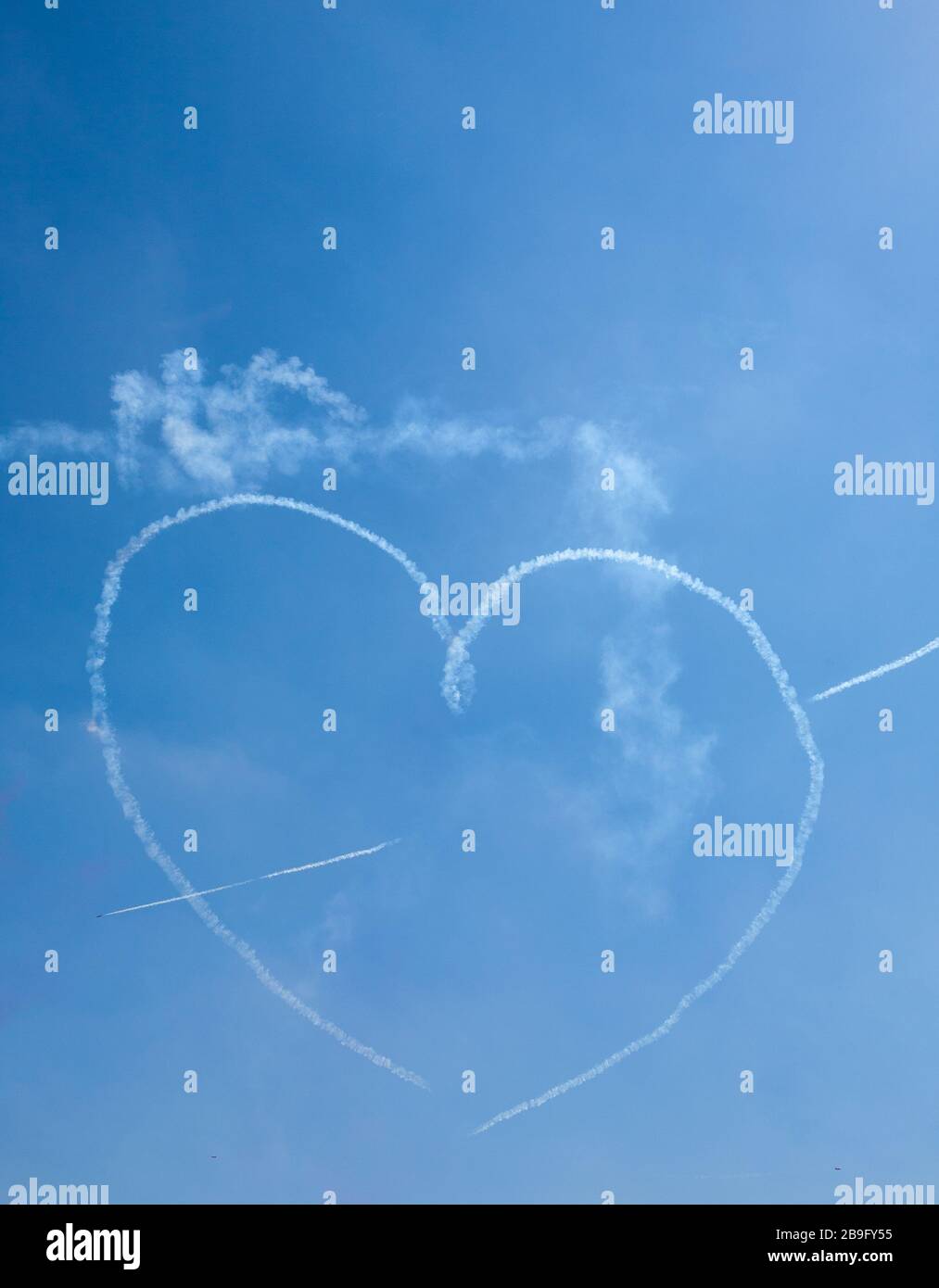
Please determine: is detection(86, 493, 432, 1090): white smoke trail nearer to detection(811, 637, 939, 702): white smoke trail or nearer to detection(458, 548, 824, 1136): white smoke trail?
detection(458, 548, 824, 1136): white smoke trail

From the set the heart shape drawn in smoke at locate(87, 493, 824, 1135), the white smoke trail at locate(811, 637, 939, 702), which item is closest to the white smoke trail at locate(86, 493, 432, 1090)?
Answer: the heart shape drawn in smoke at locate(87, 493, 824, 1135)

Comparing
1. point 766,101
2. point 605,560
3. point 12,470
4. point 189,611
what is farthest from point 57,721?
point 766,101

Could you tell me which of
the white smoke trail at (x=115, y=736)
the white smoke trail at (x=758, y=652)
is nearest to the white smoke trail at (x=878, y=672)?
the white smoke trail at (x=758, y=652)

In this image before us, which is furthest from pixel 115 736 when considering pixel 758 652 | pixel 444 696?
pixel 758 652

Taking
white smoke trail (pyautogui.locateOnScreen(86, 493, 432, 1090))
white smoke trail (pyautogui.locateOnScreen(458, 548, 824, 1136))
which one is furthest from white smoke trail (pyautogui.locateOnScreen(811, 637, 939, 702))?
white smoke trail (pyautogui.locateOnScreen(86, 493, 432, 1090))

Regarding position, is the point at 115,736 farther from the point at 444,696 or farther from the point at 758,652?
the point at 758,652
